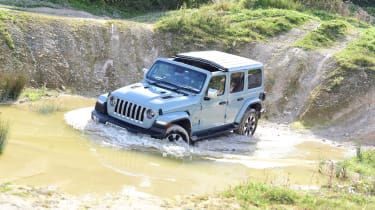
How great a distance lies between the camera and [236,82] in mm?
13242

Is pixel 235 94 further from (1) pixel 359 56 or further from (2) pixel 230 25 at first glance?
(2) pixel 230 25

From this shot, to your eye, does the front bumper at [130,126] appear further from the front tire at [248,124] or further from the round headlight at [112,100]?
the front tire at [248,124]

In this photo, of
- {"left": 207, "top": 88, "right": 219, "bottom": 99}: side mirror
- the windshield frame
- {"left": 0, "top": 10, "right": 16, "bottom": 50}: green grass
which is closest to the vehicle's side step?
{"left": 207, "top": 88, "right": 219, "bottom": 99}: side mirror

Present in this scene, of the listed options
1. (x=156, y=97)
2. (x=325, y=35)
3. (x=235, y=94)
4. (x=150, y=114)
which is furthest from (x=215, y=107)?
(x=325, y=35)

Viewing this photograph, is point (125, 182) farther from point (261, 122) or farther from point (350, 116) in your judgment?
point (350, 116)

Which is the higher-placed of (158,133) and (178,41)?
(178,41)

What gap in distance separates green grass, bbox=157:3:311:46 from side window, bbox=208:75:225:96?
5.46 meters

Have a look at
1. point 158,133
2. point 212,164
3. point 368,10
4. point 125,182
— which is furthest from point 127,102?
point 368,10

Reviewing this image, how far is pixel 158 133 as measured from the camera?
37.4 feet

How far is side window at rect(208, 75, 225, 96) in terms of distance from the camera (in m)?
12.6

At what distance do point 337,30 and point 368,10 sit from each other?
12.5m

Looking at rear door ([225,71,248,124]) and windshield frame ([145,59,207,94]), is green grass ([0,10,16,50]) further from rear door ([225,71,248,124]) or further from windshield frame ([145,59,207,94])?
rear door ([225,71,248,124])

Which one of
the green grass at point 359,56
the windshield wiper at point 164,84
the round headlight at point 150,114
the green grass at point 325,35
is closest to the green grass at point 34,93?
the windshield wiper at point 164,84

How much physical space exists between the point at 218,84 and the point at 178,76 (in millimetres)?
789
